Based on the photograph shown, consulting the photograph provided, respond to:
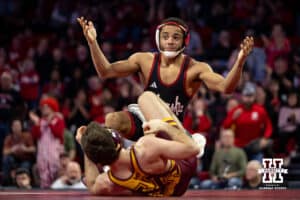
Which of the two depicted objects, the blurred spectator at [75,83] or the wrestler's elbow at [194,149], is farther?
the blurred spectator at [75,83]

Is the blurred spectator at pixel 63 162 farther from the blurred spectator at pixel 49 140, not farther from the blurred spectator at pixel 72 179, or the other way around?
the blurred spectator at pixel 72 179

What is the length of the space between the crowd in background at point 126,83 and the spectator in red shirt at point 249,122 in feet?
0.04

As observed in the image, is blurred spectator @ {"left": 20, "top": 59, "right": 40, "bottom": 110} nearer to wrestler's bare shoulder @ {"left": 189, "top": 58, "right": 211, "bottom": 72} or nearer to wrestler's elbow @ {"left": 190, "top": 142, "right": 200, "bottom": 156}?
wrestler's bare shoulder @ {"left": 189, "top": 58, "right": 211, "bottom": 72}

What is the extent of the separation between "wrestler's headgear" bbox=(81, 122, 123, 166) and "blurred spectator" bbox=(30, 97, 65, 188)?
490cm

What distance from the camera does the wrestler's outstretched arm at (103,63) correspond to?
643 centimetres

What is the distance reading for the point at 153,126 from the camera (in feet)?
18.0

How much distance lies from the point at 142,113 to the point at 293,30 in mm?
8254

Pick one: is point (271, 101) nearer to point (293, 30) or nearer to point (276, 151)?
point (276, 151)

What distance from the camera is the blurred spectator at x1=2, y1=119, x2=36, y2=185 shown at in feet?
34.3

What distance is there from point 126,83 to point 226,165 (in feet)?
7.85

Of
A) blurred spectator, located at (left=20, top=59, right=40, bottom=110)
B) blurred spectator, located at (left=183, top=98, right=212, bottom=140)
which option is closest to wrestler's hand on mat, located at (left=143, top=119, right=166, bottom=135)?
blurred spectator, located at (left=183, top=98, right=212, bottom=140)

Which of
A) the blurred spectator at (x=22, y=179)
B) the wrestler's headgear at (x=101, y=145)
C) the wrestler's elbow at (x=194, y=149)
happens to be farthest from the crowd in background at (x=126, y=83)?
the wrestler's headgear at (x=101, y=145)

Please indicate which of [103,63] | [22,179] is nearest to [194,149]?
[103,63]

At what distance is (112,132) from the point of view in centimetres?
550
